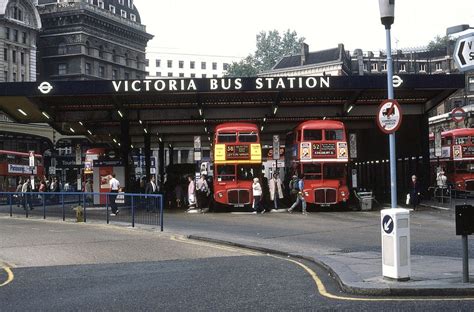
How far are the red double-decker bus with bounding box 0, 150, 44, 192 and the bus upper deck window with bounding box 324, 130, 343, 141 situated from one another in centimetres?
1967

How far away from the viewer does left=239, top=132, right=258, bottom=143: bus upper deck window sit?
31.4 m

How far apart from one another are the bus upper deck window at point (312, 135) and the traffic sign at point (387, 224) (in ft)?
68.0

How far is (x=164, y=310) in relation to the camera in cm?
827

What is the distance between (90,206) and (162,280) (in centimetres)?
1418

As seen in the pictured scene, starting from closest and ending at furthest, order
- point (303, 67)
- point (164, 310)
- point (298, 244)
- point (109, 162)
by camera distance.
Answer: point (164, 310), point (298, 244), point (109, 162), point (303, 67)

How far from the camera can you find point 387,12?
11.0 metres

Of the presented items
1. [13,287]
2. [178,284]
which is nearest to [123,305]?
[178,284]

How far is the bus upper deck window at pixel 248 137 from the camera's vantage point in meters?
31.4

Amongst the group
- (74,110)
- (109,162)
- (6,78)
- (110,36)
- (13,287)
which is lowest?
(13,287)

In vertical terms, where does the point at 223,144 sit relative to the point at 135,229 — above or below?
above

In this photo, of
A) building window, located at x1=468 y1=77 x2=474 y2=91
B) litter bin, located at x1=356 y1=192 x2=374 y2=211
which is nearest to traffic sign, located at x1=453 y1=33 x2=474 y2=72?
litter bin, located at x1=356 y1=192 x2=374 y2=211

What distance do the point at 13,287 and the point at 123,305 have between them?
2.85 metres

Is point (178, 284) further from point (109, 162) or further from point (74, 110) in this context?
point (74, 110)

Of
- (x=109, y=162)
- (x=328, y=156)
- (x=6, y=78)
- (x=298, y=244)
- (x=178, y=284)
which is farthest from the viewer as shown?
(x=6, y=78)
